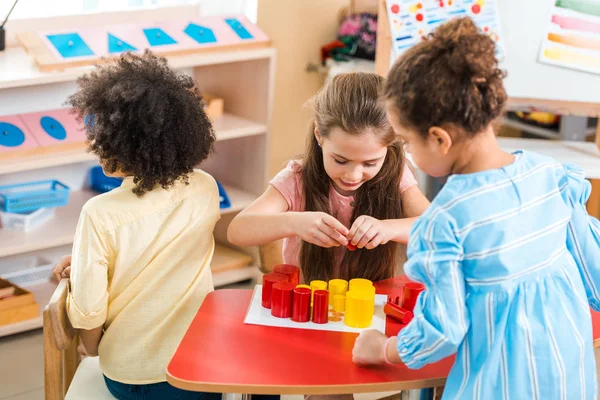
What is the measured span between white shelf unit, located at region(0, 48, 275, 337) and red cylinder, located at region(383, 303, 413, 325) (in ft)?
4.71

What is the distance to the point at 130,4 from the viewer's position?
10.7ft

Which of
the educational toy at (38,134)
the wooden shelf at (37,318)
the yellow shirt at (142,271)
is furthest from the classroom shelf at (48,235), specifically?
the yellow shirt at (142,271)

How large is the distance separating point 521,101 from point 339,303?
5.33 feet

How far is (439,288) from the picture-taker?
1.33m

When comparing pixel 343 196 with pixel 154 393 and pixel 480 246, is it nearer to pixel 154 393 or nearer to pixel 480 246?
pixel 154 393

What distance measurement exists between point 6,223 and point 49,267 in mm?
298

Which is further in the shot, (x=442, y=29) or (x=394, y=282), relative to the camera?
(x=394, y=282)

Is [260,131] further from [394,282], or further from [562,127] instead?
[562,127]

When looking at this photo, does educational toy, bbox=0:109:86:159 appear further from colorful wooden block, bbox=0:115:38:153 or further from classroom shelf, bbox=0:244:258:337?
classroom shelf, bbox=0:244:258:337

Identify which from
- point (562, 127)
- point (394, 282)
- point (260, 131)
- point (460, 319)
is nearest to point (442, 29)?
→ point (460, 319)

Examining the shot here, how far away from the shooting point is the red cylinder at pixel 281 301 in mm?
1655

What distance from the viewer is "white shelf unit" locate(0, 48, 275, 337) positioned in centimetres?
276

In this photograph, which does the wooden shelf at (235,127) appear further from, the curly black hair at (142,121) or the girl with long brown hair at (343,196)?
the curly black hair at (142,121)

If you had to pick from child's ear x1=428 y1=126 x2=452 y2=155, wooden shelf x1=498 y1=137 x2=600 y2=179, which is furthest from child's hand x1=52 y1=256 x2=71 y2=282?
wooden shelf x1=498 y1=137 x2=600 y2=179
